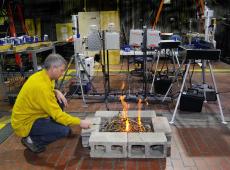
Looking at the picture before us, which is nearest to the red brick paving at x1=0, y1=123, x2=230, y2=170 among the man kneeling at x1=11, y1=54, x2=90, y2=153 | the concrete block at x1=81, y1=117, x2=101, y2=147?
the concrete block at x1=81, y1=117, x2=101, y2=147

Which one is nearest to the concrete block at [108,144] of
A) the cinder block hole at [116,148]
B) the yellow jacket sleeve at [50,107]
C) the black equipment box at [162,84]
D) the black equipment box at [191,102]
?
the cinder block hole at [116,148]

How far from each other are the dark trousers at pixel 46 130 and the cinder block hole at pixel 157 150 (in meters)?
1.22

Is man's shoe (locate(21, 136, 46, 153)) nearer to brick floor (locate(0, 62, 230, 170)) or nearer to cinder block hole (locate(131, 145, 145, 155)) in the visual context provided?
brick floor (locate(0, 62, 230, 170))

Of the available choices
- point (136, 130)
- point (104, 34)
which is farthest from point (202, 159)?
point (104, 34)

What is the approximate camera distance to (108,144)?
350cm

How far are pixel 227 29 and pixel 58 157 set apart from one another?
9214mm

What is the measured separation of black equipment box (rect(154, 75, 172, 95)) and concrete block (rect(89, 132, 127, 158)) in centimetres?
293

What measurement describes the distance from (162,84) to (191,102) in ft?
4.21

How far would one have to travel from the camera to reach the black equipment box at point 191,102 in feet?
16.9

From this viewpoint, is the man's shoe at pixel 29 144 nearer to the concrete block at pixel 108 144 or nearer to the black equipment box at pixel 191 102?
the concrete block at pixel 108 144

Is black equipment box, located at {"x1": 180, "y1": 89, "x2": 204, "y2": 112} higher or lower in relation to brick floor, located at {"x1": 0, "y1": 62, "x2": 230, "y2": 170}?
higher

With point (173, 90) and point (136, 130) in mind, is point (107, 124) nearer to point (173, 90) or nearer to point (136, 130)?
point (136, 130)

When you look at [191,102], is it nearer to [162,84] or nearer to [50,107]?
[162,84]

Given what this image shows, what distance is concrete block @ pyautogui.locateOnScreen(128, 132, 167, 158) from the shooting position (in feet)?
11.3
